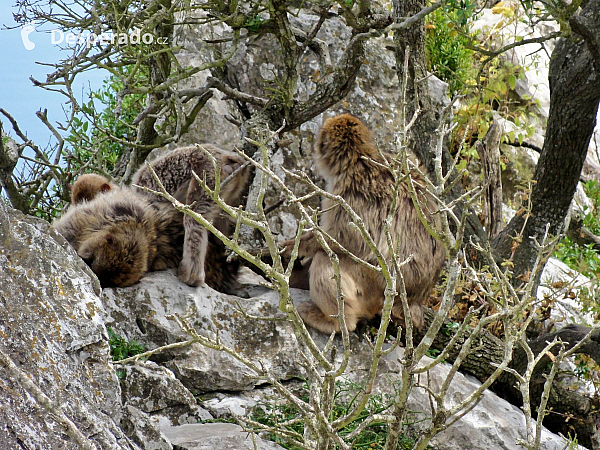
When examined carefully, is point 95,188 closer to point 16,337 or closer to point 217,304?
point 217,304

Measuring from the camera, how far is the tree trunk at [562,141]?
577cm

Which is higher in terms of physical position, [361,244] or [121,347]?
[361,244]

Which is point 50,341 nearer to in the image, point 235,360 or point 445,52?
point 235,360

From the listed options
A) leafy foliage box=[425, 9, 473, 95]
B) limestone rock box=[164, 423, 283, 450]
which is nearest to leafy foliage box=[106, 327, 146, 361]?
limestone rock box=[164, 423, 283, 450]

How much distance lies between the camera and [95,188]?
5.04 meters

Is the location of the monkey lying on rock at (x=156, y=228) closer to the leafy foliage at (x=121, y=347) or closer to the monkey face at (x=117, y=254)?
the monkey face at (x=117, y=254)

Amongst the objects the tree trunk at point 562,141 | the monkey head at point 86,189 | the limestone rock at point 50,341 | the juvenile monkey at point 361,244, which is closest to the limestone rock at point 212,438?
the limestone rock at point 50,341

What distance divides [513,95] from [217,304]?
23.4 ft

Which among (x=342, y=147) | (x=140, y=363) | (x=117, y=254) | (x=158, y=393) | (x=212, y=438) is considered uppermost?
(x=342, y=147)

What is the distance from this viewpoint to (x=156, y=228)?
4.89m

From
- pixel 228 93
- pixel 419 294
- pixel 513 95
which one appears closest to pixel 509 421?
pixel 419 294

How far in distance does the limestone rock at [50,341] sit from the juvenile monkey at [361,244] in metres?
2.19

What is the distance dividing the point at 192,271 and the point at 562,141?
11.5 ft

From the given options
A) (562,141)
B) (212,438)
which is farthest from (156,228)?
(562,141)
